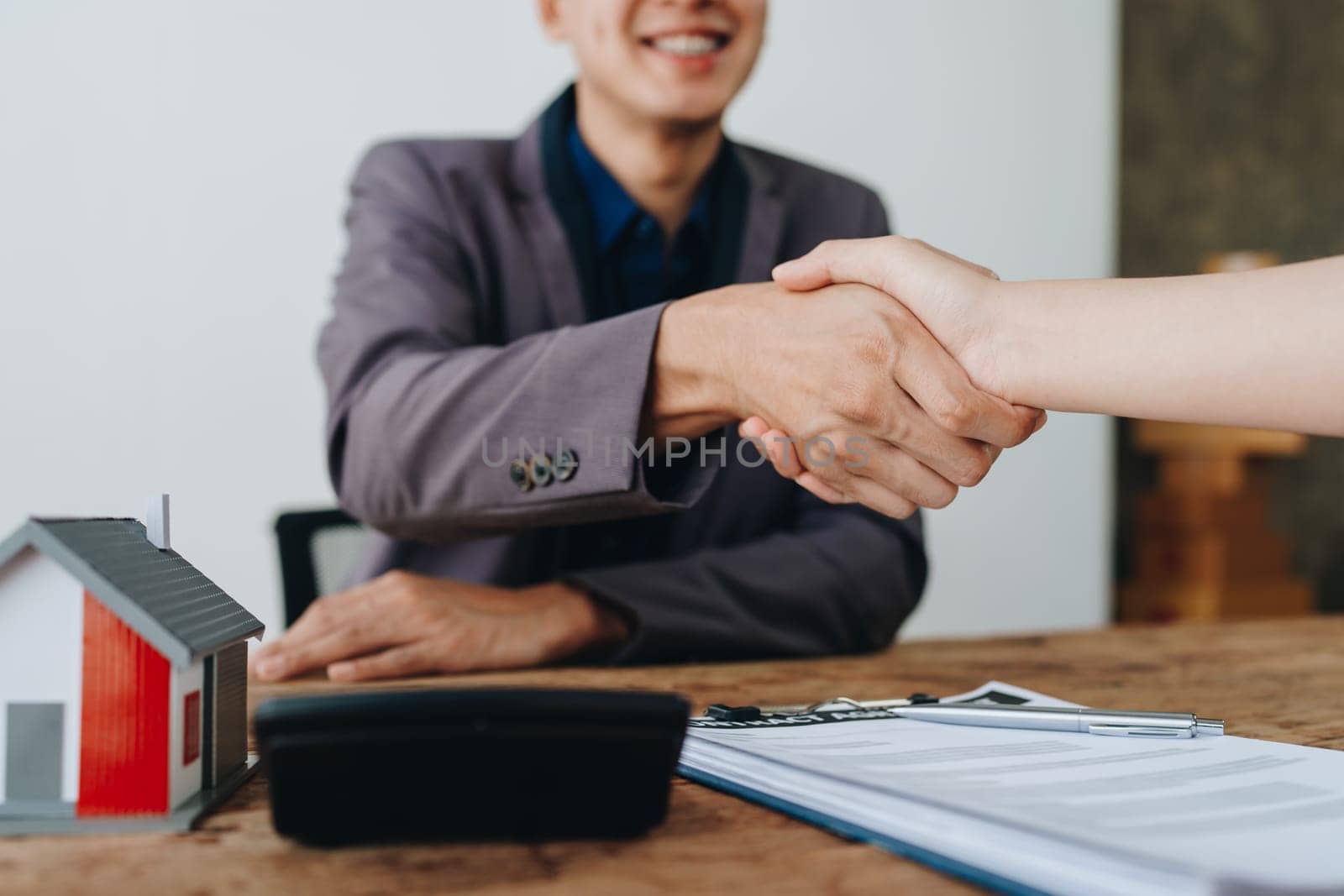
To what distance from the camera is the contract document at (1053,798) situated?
34 cm

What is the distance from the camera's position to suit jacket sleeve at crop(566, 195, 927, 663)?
3.35ft

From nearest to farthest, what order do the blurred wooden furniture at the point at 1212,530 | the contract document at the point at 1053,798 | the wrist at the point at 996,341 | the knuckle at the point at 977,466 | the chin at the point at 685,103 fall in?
the contract document at the point at 1053,798 → the wrist at the point at 996,341 → the knuckle at the point at 977,466 → the chin at the point at 685,103 → the blurred wooden furniture at the point at 1212,530

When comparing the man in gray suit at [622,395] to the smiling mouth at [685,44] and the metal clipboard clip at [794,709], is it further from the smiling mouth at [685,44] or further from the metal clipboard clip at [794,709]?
the metal clipboard clip at [794,709]

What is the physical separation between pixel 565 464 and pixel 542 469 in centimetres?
3

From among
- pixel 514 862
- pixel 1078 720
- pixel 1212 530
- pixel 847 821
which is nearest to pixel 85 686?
pixel 514 862

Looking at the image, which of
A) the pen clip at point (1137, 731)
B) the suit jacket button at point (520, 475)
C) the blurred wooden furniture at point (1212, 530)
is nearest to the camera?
the pen clip at point (1137, 731)

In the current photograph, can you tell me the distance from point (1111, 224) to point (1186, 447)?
0.77 meters

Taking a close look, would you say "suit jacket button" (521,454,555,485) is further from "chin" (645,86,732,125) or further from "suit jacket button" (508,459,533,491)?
"chin" (645,86,732,125)

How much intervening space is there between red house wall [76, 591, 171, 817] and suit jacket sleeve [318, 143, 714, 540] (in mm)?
461

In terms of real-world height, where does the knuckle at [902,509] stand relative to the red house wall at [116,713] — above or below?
above

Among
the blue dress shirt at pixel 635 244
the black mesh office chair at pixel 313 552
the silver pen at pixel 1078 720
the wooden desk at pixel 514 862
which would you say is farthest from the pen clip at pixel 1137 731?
the black mesh office chair at pixel 313 552

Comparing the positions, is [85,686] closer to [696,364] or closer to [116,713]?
[116,713]

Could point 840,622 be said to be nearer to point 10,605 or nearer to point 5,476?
point 10,605

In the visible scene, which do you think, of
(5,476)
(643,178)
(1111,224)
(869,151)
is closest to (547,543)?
(643,178)
